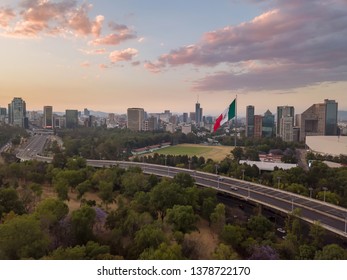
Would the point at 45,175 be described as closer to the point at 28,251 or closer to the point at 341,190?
the point at 28,251

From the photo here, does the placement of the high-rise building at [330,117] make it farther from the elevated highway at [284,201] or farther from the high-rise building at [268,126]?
the elevated highway at [284,201]

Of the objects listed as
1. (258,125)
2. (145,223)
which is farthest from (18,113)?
(145,223)

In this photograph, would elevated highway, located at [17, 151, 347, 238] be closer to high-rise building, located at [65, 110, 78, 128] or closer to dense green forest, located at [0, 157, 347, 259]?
dense green forest, located at [0, 157, 347, 259]

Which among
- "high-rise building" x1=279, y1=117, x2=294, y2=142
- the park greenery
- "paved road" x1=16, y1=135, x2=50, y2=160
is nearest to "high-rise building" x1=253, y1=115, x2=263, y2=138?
"high-rise building" x1=279, y1=117, x2=294, y2=142

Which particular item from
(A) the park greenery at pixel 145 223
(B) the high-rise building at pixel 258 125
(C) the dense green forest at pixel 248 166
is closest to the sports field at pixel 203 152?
(C) the dense green forest at pixel 248 166

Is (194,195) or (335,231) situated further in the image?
(194,195)

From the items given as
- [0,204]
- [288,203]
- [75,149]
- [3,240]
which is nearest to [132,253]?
[3,240]

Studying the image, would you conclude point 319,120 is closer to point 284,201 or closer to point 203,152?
point 203,152
